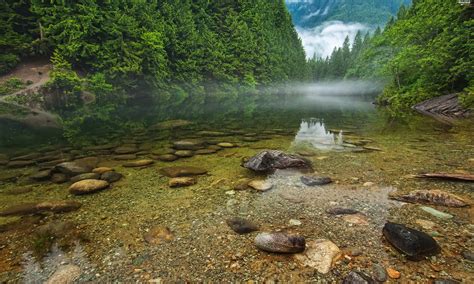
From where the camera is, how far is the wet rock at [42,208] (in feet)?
11.0

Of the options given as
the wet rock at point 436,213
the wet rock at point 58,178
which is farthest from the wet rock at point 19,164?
the wet rock at point 436,213

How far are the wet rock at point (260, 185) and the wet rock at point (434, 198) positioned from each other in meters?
1.89

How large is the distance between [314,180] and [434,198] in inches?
65.1

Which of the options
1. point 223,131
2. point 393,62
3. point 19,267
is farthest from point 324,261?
point 393,62

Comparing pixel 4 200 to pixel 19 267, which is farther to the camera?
pixel 4 200

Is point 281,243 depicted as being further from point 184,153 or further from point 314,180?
point 184,153

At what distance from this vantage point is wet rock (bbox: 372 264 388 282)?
200cm

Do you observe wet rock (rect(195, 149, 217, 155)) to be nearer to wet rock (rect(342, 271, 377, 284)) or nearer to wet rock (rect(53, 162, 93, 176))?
wet rock (rect(53, 162, 93, 176))

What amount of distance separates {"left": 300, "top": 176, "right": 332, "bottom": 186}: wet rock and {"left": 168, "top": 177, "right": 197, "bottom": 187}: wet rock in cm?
201

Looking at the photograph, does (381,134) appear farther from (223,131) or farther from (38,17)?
(38,17)

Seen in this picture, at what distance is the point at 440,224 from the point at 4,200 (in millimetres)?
6115

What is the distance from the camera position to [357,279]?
196 centimetres

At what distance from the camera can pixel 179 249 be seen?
253 centimetres

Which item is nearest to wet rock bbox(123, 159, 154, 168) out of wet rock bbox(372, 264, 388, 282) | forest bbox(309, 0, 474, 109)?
wet rock bbox(372, 264, 388, 282)
